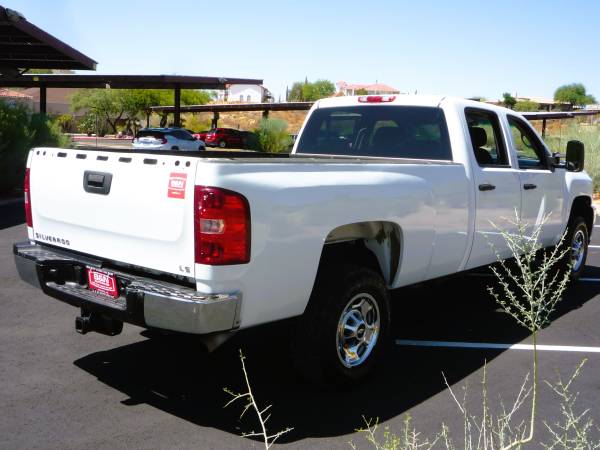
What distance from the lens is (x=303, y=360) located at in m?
4.47

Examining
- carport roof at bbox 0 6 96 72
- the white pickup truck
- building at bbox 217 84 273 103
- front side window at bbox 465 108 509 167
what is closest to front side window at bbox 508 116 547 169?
front side window at bbox 465 108 509 167

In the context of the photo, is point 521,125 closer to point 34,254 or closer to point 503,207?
point 503,207

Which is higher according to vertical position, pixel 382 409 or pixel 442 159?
pixel 442 159

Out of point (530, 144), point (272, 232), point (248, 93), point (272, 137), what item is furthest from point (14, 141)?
point (248, 93)

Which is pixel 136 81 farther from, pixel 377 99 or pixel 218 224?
pixel 218 224

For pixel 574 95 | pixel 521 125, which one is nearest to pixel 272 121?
pixel 521 125

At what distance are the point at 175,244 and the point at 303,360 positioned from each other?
3.97ft

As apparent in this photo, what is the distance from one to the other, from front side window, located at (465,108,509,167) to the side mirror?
1325 mm

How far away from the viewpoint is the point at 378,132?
6496mm

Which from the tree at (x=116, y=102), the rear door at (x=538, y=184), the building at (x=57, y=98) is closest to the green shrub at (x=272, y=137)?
the rear door at (x=538, y=184)

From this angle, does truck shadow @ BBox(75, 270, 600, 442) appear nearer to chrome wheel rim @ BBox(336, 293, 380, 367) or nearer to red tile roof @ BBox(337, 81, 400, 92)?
chrome wheel rim @ BBox(336, 293, 380, 367)

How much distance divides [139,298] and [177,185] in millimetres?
688

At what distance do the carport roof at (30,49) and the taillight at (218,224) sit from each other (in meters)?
14.9

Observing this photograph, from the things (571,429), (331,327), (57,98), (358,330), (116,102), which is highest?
(57,98)
